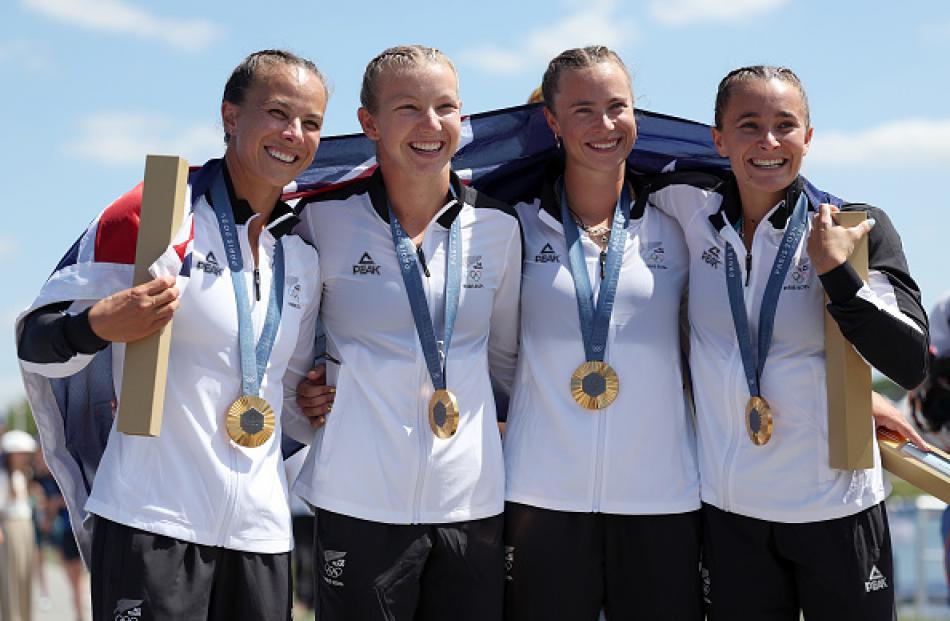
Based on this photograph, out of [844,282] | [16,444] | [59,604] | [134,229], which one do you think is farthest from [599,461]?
[59,604]

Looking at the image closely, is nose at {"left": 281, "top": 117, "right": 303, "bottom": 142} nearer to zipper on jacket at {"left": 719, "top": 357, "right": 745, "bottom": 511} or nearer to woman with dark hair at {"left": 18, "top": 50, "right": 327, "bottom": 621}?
woman with dark hair at {"left": 18, "top": 50, "right": 327, "bottom": 621}

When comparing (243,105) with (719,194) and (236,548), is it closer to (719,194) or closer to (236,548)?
(236,548)

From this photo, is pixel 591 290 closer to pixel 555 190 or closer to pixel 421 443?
pixel 555 190

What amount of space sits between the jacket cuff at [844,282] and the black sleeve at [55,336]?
7.96ft

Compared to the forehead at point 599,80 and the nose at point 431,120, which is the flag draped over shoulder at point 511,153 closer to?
the forehead at point 599,80

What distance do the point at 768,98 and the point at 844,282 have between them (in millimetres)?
829

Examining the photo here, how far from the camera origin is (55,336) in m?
3.80

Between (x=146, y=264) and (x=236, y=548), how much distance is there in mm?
981

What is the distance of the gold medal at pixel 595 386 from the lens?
4.43 metres

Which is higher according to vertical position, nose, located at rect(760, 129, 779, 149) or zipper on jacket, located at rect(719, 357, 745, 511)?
nose, located at rect(760, 129, 779, 149)

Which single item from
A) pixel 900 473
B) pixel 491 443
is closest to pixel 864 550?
pixel 900 473

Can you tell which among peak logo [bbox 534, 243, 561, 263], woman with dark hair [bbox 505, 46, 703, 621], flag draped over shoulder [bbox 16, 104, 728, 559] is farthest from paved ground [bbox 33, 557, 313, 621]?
peak logo [bbox 534, 243, 561, 263]

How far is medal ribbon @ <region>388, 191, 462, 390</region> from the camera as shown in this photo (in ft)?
14.2

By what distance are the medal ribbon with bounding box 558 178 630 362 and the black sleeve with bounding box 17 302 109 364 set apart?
1745 mm
